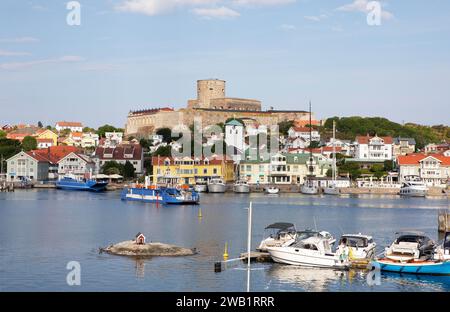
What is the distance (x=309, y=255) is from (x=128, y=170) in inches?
2135

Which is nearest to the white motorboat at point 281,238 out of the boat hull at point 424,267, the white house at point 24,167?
the boat hull at point 424,267

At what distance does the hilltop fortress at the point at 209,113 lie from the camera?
10931 centimetres

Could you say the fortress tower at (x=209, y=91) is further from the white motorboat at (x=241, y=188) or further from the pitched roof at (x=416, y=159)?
the white motorboat at (x=241, y=188)

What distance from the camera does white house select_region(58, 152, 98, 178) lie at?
75812 mm

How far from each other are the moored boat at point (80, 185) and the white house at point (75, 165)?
578cm

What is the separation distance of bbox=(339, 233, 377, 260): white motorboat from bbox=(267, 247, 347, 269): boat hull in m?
0.73

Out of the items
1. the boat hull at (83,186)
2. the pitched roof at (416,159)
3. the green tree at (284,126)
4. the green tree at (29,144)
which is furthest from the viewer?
the green tree at (284,126)

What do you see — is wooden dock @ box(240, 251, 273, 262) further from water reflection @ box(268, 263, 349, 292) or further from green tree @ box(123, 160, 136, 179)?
green tree @ box(123, 160, 136, 179)

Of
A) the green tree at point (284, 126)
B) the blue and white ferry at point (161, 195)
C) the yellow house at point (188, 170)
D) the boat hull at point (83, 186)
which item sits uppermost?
the green tree at point (284, 126)

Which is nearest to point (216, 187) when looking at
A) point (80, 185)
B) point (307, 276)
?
point (80, 185)

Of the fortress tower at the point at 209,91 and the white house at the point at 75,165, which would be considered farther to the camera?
the fortress tower at the point at 209,91

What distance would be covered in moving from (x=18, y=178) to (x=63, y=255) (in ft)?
175

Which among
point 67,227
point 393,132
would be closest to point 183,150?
point 393,132
